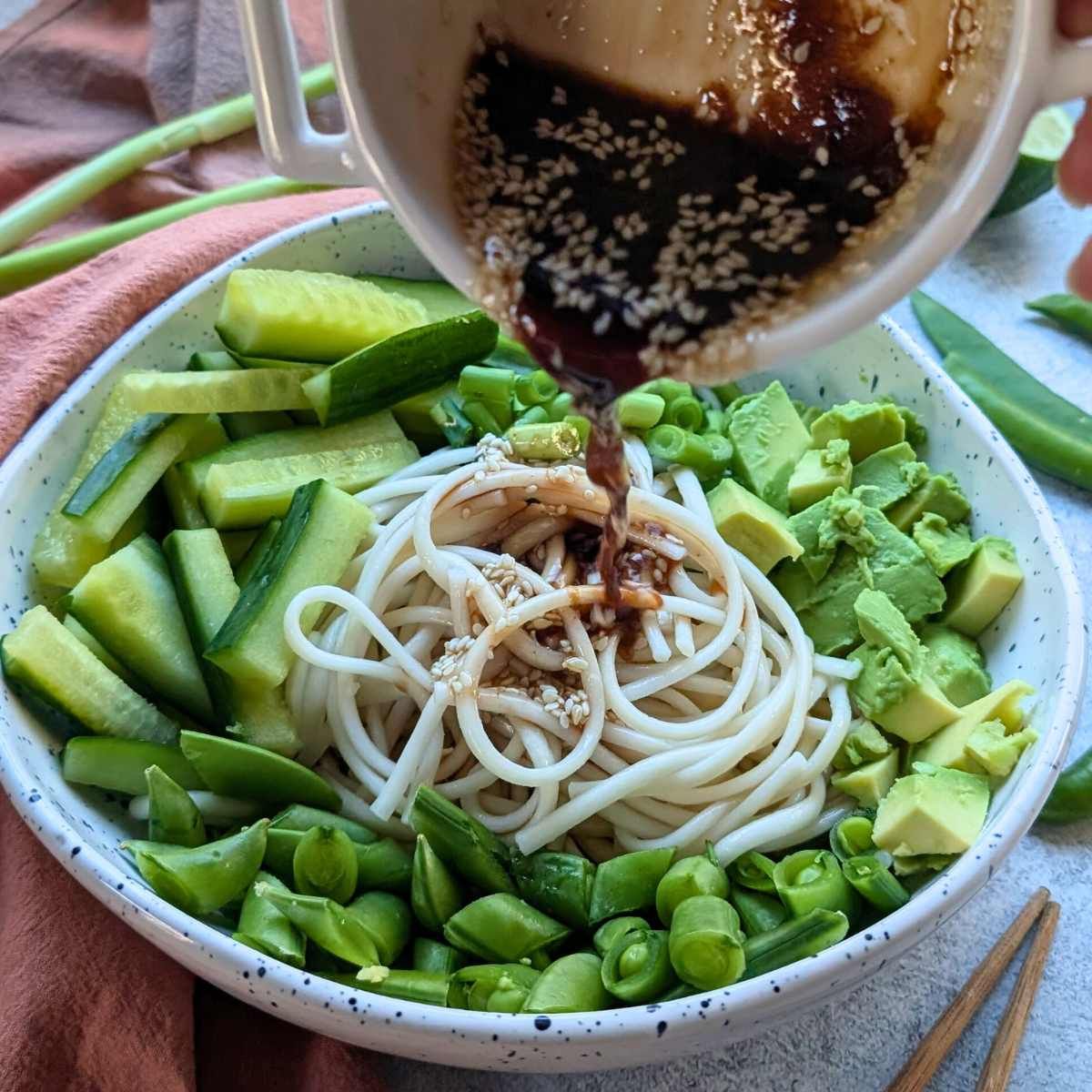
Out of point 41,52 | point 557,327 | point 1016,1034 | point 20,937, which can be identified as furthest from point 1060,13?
point 41,52

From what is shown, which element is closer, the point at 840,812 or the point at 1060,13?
the point at 1060,13

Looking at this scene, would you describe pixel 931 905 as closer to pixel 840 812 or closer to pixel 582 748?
pixel 840 812

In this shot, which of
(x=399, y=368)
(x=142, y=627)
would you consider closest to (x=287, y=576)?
(x=142, y=627)

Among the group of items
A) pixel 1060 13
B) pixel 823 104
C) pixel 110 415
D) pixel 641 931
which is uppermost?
pixel 1060 13

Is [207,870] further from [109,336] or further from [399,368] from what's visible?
[109,336]

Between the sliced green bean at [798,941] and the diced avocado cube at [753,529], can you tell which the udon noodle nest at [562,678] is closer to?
the diced avocado cube at [753,529]
